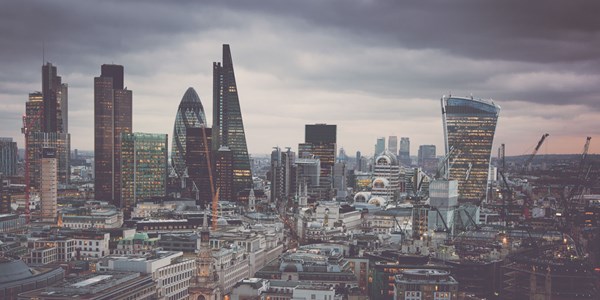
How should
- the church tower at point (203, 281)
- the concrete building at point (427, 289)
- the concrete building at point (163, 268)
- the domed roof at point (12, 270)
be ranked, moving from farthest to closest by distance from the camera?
1. the concrete building at point (163, 268)
2. the concrete building at point (427, 289)
3. the church tower at point (203, 281)
4. the domed roof at point (12, 270)

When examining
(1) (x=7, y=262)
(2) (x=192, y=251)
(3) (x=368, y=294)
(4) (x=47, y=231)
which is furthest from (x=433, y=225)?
(1) (x=7, y=262)

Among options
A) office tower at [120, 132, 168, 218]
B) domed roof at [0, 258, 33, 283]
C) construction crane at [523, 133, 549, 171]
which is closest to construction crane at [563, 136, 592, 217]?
construction crane at [523, 133, 549, 171]

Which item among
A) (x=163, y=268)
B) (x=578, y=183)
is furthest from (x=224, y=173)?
(x=163, y=268)

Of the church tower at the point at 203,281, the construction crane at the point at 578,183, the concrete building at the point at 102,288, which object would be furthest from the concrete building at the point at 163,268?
the construction crane at the point at 578,183

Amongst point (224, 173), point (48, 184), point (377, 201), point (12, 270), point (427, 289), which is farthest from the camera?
point (224, 173)

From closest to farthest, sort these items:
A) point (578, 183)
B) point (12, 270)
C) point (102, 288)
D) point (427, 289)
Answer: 1. point (102, 288)
2. point (12, 270)
3. point (427, 289)
4. point (578, 183)

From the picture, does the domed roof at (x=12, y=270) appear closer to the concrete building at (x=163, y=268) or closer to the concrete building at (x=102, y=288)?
the concrete building at (x=102, y=288)

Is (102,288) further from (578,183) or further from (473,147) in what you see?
(473,147)
